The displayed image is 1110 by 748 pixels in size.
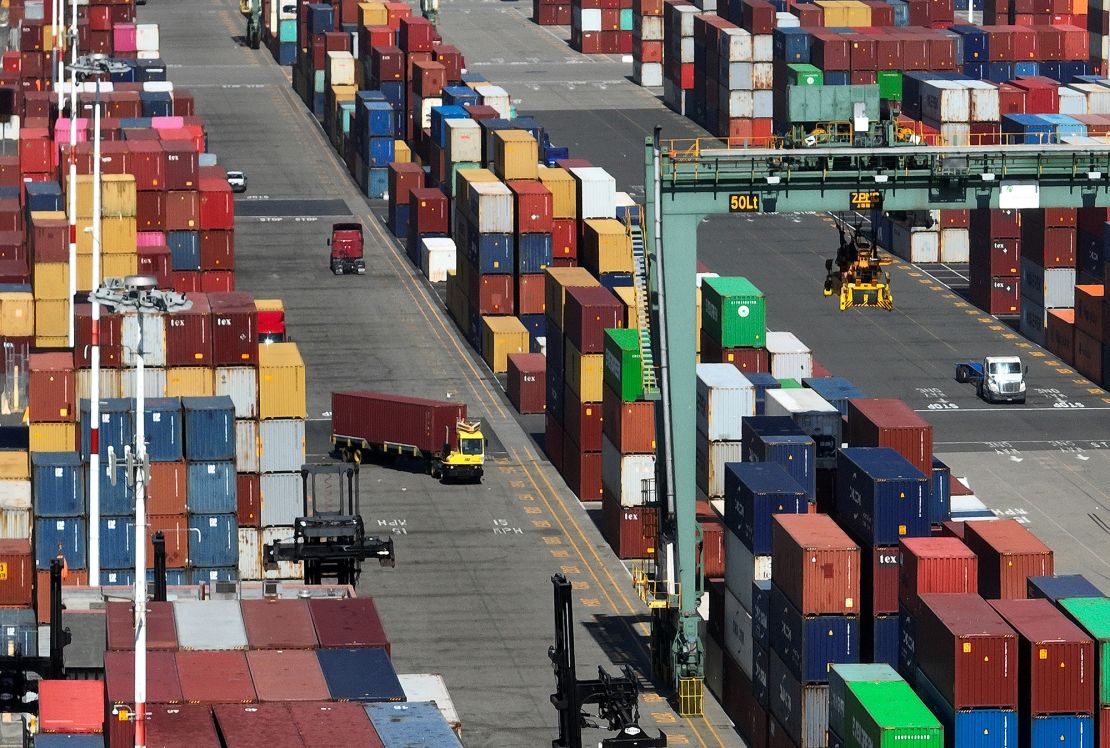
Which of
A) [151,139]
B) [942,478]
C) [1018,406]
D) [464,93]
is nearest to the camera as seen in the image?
[942,478]

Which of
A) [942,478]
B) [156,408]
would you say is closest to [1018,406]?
[942,478]

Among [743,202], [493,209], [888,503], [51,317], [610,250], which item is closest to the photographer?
[888,503]

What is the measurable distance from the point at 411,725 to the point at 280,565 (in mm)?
38542

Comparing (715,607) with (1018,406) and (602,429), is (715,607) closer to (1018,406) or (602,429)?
(602,429)

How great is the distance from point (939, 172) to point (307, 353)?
52.7 metres

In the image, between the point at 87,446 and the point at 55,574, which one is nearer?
the point at 55,574

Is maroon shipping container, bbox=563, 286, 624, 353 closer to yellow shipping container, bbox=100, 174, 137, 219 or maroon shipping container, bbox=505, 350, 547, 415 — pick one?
maroon shipping container, bbox=505, 350, 547, 415

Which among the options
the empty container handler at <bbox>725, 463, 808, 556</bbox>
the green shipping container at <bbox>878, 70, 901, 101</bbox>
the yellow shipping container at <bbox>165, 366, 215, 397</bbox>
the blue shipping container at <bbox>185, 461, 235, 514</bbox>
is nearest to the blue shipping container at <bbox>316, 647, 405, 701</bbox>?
the empty container handler at <bbox>725, 463, 808, 556</bbox>

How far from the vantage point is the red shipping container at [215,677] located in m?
65.6

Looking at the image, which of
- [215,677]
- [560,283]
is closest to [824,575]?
[215,677]

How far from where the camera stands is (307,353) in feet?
444

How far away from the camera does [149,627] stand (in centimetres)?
7231

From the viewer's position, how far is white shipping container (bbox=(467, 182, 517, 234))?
134 metres

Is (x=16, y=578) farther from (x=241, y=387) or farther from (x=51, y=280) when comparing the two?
(x=51, y=280)
